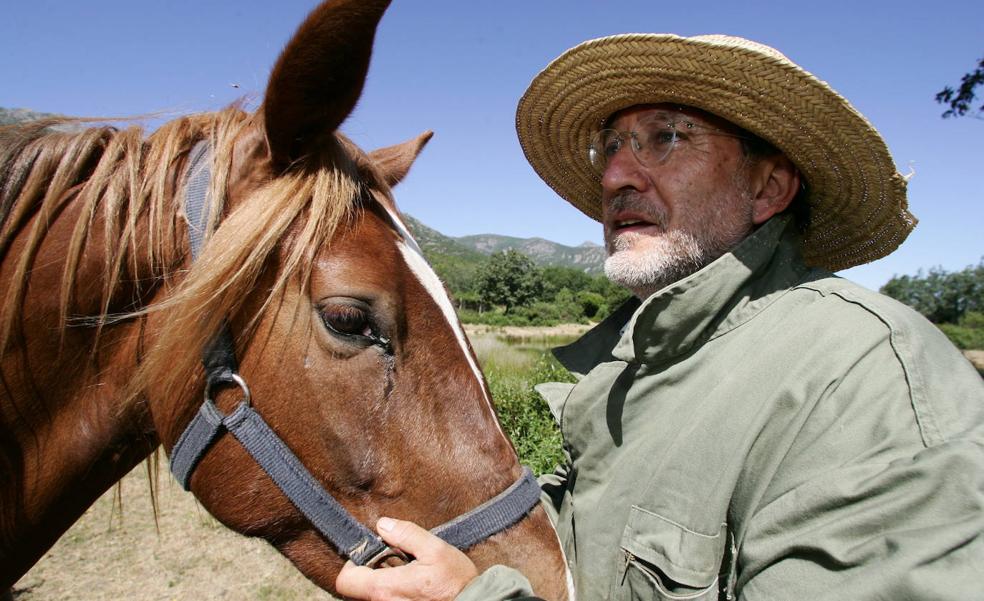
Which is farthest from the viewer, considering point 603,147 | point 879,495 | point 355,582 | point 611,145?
point 603,147

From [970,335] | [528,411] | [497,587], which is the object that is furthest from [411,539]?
[970,335]

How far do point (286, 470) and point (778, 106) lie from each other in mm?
1949

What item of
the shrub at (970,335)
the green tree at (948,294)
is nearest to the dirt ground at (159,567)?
the shrub at (970,335)

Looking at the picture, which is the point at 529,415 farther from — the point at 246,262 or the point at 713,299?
the point at 246,262

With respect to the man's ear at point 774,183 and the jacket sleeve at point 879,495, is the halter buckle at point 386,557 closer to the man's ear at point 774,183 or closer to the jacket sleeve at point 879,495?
the jacket sleeve at point 879,495

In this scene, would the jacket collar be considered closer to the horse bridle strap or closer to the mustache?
the mustache

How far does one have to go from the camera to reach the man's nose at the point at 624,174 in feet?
6.63

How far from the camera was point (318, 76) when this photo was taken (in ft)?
4.83

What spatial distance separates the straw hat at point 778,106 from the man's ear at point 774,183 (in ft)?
0.20

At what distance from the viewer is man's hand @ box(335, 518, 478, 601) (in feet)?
4.42

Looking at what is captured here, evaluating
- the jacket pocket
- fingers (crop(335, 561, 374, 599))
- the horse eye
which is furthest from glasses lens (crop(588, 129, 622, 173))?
fingers (crop(335, 561, 374, 599))

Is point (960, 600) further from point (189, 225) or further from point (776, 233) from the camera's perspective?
point (189, 225)

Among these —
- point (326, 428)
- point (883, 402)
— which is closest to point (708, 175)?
point (883, 402)

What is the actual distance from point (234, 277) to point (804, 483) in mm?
1498
